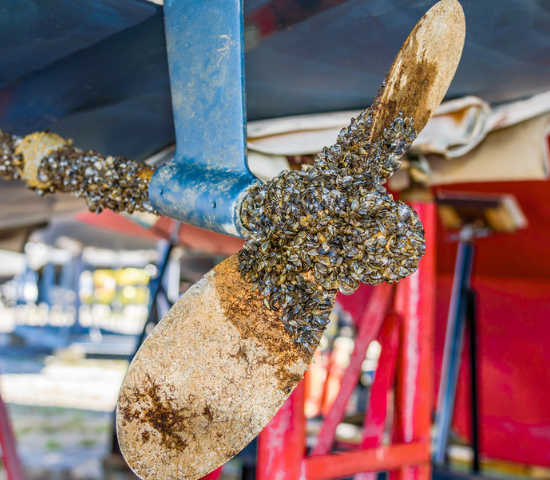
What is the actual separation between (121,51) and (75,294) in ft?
40.6

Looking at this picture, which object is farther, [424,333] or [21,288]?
[21,288]

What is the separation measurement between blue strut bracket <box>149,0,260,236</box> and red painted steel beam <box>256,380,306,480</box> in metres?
0.98

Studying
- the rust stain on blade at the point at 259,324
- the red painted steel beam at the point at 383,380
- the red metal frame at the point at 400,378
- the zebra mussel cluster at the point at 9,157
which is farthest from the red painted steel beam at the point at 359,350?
the zebra mussel cluster at the point at 9,157

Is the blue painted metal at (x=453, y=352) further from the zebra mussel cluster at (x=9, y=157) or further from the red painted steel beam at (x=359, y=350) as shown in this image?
the zebra mussel cluster at (x=9, y=157)

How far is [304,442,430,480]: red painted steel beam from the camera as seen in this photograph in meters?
2.09

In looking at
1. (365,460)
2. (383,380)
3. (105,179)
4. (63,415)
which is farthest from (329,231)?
(63,415)

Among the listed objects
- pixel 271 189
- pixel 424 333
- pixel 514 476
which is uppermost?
pixel 271 189

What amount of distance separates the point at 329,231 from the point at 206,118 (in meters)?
0.55

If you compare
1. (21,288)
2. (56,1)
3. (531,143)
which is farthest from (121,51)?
(21,288)

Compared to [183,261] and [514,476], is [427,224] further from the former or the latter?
[183,261]

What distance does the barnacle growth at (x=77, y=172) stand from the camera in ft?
4.98

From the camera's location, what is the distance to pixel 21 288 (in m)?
13.6

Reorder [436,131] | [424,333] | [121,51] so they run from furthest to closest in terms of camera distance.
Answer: [424,333] → [436,131] → [121,51]

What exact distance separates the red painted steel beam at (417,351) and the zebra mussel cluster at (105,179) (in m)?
1.53
